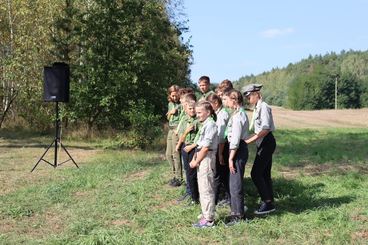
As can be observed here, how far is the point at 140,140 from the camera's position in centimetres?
1418

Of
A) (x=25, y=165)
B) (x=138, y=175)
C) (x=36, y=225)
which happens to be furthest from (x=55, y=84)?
(x=36, y=225)

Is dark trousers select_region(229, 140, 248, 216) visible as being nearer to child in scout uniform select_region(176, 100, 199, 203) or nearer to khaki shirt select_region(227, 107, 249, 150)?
khaki shirt select_region(227, 107, 249, 150)

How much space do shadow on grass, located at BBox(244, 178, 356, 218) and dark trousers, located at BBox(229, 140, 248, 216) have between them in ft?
1.20

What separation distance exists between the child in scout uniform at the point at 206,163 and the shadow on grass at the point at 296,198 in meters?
0.69

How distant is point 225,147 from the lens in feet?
20.3

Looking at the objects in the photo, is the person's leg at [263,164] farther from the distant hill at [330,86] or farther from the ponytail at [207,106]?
the distant hill at [330,86]

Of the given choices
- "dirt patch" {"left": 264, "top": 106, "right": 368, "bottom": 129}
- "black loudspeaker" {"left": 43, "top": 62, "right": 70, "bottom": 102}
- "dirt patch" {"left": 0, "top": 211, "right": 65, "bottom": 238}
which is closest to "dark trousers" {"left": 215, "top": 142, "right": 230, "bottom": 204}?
"dirt patch" {"left": 0, "top": 211, "right": 65, "bottom": 238}

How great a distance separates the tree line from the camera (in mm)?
15719

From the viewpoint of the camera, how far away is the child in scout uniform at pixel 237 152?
5.63 metres

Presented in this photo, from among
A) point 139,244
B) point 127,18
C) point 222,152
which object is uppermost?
point 127,18

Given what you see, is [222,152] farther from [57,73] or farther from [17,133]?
[17,133]

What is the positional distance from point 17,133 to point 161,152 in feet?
29.4

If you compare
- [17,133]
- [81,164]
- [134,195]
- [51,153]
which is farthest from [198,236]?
[17,133]

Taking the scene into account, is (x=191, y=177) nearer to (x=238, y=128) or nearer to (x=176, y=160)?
(x=238, y=128)
